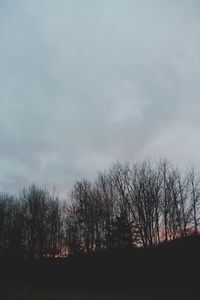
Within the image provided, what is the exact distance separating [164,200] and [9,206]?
113 ft

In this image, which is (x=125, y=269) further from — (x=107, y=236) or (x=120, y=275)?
(x=107, y=236)

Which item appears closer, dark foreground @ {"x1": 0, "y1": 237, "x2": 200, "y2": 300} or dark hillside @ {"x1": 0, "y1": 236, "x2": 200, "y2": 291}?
dark foreground @ {"x1": 0, "y1": 237, "x2": 200, "y2": 300}

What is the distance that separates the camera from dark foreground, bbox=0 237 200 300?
20094 millimetres

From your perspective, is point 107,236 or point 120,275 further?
point 107,236

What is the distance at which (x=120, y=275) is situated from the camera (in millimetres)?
26234

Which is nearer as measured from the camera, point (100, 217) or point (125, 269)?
point (125, 269)

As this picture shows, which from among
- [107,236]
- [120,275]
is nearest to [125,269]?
[120,275]

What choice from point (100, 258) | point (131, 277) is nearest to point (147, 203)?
point (100, 258)

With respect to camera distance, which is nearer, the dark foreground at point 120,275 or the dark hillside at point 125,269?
the dark foreground at point 120,275

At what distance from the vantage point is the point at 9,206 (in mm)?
60438

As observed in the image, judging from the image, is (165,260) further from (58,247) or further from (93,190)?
(58,247)

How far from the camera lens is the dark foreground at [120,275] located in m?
20.1

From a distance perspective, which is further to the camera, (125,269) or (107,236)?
(107,236)

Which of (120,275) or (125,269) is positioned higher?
(125,269)
